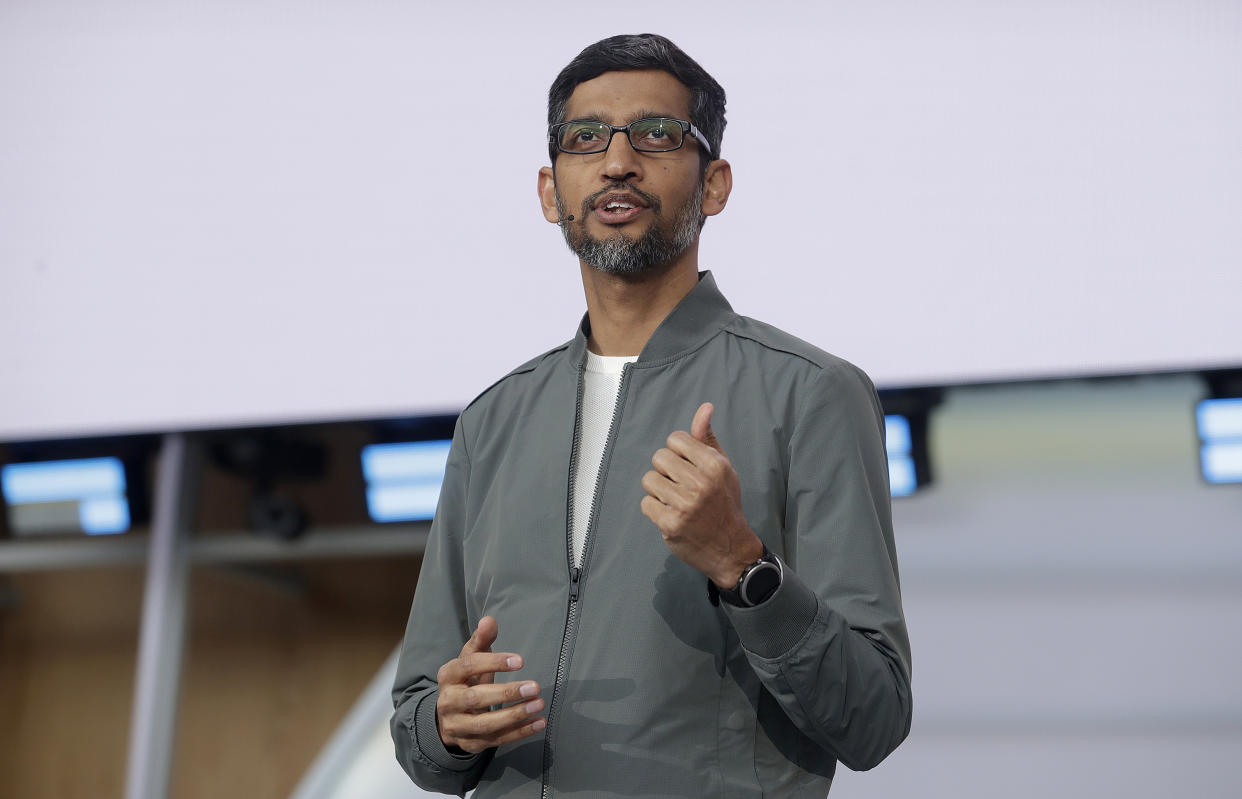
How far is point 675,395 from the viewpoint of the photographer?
1.09 m

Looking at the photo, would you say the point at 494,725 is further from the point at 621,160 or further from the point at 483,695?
the point at 621,160

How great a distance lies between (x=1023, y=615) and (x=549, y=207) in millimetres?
2001

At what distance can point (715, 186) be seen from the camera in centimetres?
119

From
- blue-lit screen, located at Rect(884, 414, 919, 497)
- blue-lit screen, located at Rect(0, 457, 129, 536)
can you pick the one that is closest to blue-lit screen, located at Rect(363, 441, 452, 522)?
blue-lit screen, located at Rect(0, 457, 129, 536)

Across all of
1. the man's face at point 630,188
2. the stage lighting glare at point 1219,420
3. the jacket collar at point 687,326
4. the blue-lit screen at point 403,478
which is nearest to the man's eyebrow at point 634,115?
the man's face at point 630,188

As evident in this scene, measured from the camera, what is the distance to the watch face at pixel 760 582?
0.89 m

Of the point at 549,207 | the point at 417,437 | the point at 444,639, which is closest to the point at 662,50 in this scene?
the point at 549,207

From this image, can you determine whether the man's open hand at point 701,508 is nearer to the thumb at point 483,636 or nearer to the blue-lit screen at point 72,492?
the thumb at point 483,636

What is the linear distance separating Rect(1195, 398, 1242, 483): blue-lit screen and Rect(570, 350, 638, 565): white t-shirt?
232cm

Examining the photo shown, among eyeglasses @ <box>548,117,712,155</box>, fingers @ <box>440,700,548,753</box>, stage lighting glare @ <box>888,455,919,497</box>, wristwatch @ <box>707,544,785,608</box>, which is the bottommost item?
stage lighting glare @ <box>888,455,919,497</box>

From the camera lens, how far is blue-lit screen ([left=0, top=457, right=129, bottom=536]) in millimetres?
4078

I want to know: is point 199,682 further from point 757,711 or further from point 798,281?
point 757,711

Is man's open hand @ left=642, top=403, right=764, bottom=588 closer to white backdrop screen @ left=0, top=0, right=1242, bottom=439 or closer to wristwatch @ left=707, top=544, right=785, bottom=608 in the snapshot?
wristwatch @ left=707, top=544, right=785, bottom=608

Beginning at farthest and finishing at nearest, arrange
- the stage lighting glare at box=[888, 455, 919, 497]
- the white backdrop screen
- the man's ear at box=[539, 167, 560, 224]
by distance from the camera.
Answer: the stage lighting glare at box=[888, 455, 919, 497] < the white backdrop screen < the man's ear at box=[539, 167, 560, 224]
